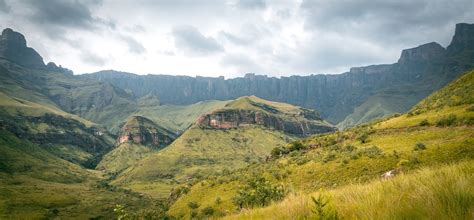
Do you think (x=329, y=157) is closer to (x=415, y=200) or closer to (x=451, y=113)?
(x=451, y=113)

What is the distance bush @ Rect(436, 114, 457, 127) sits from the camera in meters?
53.9

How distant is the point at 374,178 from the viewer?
24.9 feet

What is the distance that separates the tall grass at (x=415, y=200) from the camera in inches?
141

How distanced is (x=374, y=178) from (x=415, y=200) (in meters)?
3.84

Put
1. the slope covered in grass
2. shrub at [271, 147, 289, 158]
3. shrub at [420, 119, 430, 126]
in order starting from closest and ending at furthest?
the slope covered in grass
shrub at [420, 119, 430, 126]
shrub at [271, 147, 289, 158]

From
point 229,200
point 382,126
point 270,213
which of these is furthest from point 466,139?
point 270,213

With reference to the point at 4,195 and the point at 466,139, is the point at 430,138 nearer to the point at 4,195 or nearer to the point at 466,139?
the point at 466,139

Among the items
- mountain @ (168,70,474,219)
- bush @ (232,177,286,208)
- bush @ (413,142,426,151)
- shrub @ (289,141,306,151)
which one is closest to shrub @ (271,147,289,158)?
mountain @ (168,70,474,219)

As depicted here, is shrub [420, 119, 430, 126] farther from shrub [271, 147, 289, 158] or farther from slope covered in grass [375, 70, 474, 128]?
shrub [271, 147, 289, 158]

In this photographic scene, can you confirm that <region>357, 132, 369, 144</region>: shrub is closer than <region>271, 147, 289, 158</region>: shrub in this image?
Yes

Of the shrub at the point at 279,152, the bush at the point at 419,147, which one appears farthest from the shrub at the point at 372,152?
the shrub at the point at 279,152

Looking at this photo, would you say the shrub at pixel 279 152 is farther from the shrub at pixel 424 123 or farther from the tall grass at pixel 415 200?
the tall grass at pixel 415 200

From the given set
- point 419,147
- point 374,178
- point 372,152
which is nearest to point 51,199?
point 372,152

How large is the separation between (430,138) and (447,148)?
10.4 m
